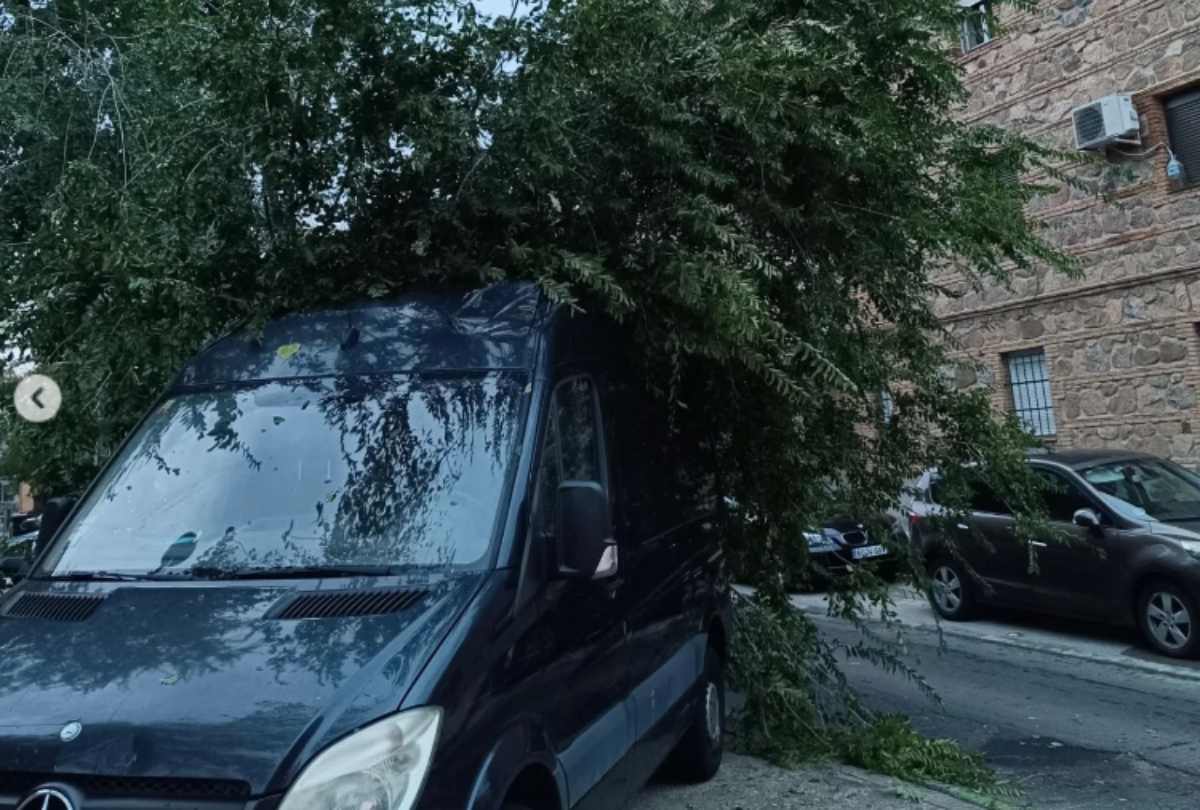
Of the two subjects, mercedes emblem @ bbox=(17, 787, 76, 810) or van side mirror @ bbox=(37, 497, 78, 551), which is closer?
mercedes emblem @ bbox=(17, 787, 76, 810)

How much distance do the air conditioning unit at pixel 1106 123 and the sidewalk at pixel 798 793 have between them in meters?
10.8

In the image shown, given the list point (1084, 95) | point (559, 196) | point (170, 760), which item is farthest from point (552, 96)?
point (1084, 95)

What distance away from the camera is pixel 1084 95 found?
14727 millimetres

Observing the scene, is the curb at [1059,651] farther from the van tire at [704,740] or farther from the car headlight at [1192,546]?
the van tire at [704,740]

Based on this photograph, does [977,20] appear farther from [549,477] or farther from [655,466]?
[549,477]

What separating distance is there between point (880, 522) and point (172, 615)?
4551 mm

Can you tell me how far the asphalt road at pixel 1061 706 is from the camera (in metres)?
5.99

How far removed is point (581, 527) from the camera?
3.39m

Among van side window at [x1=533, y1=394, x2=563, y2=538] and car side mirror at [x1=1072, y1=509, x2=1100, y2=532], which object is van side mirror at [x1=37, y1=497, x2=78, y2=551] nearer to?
van side window at [x1=533, y1=394, x2=563, y2=538]

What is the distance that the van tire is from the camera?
5.71 m

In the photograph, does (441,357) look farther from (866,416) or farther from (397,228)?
(866,416)

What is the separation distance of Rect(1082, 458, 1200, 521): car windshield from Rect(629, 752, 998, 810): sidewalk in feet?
17.1

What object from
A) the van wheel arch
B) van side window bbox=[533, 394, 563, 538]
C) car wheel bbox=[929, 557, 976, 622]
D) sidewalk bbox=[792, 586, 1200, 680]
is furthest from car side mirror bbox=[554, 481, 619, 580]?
car wheel bbox=[929, 557, 976, 622]

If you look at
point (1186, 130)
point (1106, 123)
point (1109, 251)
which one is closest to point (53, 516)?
point (1106, 123)
